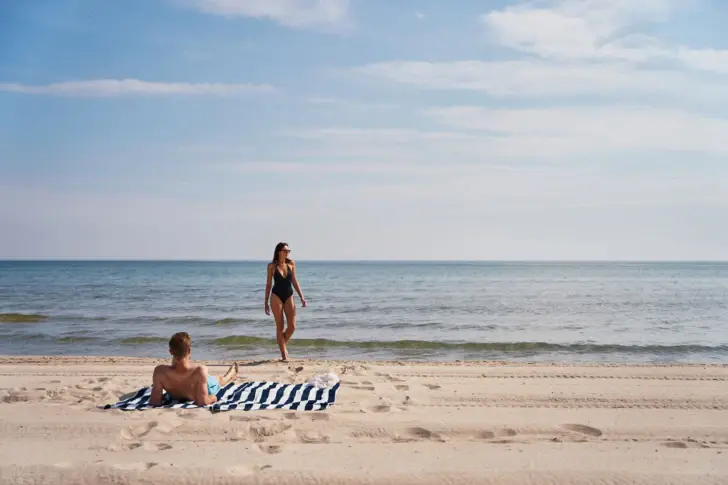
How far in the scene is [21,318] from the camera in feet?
66.1

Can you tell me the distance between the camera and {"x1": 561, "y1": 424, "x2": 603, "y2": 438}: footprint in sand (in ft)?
18.4

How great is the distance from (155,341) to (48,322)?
259 inches

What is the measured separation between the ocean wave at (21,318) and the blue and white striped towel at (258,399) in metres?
Answer: 15.2

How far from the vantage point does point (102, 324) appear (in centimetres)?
1823

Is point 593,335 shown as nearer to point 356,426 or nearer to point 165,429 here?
point 356,426

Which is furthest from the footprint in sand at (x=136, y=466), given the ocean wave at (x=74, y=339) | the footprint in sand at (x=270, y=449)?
the ocean wave at (x=74, y=339)

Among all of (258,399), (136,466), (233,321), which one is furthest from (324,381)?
(233,321)

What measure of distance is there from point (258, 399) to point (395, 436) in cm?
187

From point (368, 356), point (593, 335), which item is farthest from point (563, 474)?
point (593, 335)

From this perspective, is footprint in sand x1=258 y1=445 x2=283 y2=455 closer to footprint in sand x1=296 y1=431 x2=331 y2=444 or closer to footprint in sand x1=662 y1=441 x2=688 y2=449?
footprint in sand x1=296 y1=431 x2=331 y2=444

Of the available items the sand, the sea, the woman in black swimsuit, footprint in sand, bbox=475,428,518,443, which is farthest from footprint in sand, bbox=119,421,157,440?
the sea

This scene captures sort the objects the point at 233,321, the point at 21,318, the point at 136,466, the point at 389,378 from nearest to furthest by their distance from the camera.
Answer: the point at 136,466
the point at 389,378
the point at 233,321
the point at 21,318

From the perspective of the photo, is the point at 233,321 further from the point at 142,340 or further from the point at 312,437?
the point at 312,437

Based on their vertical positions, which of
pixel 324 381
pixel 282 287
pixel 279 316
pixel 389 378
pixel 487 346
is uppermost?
pixel 282 287
